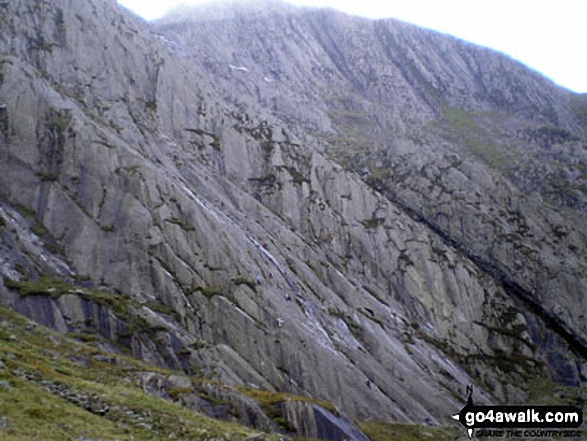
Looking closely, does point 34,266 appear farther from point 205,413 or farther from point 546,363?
point 546,363

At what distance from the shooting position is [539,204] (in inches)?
4934

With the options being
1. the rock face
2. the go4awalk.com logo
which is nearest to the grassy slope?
the rock face

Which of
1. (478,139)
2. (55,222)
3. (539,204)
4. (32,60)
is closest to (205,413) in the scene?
(55,222)

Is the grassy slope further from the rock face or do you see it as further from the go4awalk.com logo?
the go4awalk.com logo

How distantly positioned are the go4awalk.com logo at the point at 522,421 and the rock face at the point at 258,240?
9060 mm

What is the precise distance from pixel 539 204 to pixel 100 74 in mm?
110580

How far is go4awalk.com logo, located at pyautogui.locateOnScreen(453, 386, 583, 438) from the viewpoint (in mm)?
50875

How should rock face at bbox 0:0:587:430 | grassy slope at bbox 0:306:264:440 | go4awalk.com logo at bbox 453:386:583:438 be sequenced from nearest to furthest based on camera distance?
1. grassy slope at bbox 0:306:264:440
2. go4awalk.com logo at bbox 453:386:583:438
3. rock face at bbox 0:0:587:430

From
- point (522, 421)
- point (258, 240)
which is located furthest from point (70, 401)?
point (258, 240)

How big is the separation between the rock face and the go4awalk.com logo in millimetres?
9060

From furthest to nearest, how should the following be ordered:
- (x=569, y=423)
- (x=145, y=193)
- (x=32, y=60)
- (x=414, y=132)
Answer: (x=414, y=132)
(x=32, y=60)
(x=145, y=193)
(x=569, y=423)

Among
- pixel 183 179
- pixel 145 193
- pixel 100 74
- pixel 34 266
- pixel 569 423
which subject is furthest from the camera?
pixel 100 74

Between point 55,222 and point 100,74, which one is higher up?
point 100,74

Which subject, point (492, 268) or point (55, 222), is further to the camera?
point (492, 268)
